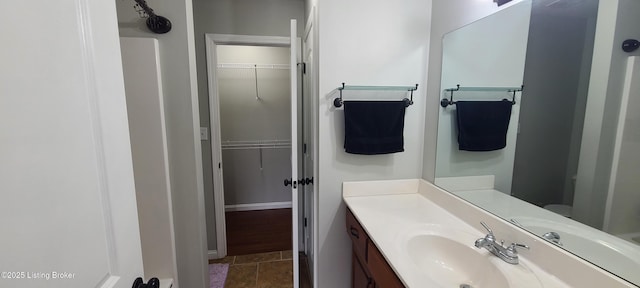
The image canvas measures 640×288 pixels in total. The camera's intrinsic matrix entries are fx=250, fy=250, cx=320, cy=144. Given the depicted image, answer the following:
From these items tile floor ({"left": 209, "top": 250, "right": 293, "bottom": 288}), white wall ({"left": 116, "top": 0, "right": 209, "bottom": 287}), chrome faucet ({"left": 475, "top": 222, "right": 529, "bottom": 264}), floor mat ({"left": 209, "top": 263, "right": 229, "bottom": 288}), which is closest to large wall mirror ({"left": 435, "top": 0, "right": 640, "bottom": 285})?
chrome faucet ({"left": 475, "top": 222, "right": 529, "bottom": 264})

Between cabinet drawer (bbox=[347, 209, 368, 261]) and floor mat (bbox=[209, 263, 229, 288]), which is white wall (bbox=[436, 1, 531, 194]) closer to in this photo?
cabinet drawer (bbox=[347, 209, 368, 261])

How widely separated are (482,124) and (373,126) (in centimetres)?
54

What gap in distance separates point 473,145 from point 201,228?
66.1 inches

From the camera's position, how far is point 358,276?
55.1 inches

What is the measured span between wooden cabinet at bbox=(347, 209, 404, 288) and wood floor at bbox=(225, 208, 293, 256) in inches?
51.9

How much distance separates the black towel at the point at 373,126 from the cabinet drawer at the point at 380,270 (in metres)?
0.54

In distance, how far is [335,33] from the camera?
140 centimetres

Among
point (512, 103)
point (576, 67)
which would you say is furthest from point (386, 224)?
point (576, 67)

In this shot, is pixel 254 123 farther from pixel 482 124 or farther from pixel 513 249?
pixel 513 249

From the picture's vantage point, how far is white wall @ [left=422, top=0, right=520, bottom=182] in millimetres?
1263

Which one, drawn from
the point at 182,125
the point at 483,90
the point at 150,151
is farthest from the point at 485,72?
the point at 150,151

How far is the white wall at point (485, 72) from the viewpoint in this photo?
3.41ft

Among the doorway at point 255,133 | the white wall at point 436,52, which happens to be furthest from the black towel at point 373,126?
the doorway at point 255,133

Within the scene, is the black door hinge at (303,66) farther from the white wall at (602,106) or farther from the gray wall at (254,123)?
the white wall at (602,106)
